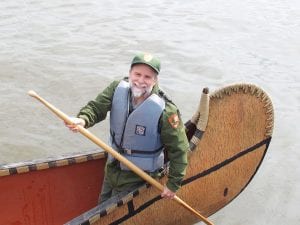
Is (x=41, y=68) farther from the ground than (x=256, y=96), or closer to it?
closer to it

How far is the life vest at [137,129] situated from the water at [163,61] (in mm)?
1647

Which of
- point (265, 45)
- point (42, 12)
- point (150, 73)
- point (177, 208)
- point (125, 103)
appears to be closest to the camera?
point (150, 73)

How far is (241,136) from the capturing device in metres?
4.09

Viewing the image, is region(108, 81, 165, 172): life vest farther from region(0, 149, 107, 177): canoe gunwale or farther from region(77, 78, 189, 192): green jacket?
region(0, 149, 107, 177): canoe gunwale

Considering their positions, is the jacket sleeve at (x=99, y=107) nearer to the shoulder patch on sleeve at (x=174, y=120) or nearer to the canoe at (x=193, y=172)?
the shoulder patch on sleeve at (x=174, y=120)

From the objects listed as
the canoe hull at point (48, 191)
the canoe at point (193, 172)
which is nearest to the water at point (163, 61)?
the canoe at point (193, 172)

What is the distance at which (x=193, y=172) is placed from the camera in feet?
12.6

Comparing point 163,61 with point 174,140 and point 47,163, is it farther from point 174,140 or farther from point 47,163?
point 174,140

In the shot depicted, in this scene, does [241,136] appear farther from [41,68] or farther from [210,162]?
[41,68]

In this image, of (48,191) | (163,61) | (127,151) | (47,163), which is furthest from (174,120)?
(163,61)

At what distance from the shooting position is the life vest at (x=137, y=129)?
325 cm

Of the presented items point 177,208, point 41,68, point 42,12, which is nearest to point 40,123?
point 41,68

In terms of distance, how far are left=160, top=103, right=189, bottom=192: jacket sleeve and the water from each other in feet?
5.29

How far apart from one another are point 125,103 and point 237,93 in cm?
113
